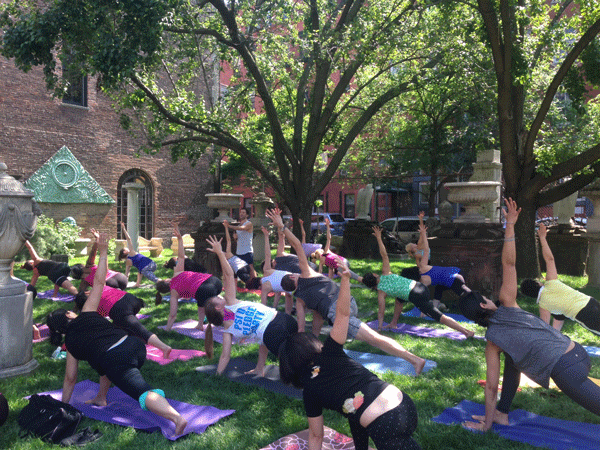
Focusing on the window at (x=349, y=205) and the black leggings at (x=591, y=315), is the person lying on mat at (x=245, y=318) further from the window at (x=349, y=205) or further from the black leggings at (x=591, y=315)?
the window at (x=349, y=205)

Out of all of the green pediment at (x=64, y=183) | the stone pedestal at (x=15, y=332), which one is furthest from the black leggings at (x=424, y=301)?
the green pediment at (x=64, y=183)

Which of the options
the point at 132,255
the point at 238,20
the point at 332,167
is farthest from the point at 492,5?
the point at 132,255

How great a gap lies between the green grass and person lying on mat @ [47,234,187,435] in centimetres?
34

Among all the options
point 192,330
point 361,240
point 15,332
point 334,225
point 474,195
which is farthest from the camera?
point 334,225

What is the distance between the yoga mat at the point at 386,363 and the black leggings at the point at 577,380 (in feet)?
7.45

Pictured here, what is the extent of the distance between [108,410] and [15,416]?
85 cm

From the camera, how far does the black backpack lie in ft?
13.5

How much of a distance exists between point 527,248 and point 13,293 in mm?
10087

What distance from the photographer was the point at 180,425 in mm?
4105

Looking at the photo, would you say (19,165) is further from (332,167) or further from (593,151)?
(593,151)

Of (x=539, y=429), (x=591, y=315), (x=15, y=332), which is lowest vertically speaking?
(x=539, y=429)

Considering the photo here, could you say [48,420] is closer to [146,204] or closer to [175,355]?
[175,355]

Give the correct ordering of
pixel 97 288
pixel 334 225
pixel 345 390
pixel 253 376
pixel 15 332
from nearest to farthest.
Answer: pixel 345 390, pixel 97 288, pixel 15 332, pixel 253 376, pixel 334 225

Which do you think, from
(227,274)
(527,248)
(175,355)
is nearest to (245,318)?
(227,274)
